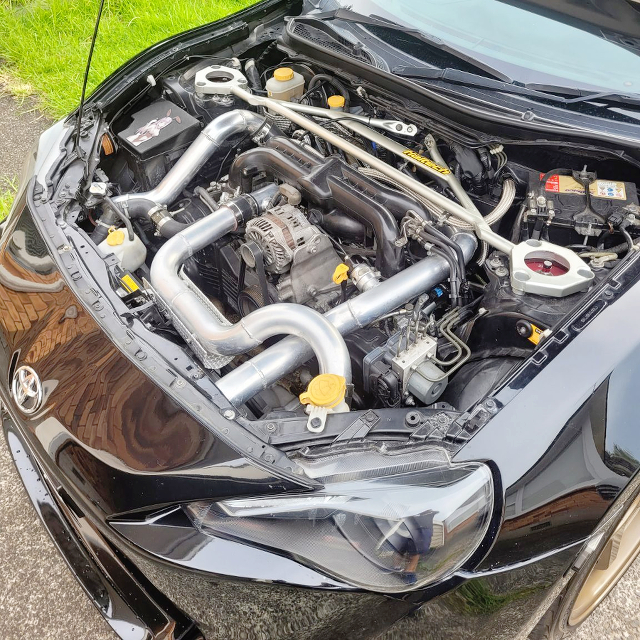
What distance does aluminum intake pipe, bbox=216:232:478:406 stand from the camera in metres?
1.48

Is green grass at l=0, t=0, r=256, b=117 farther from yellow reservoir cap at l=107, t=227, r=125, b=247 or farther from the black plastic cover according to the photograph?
yellow reservoir cap at l=107, t=227, r=125, b=247

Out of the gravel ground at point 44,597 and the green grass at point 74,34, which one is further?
the green grass at point 74,34

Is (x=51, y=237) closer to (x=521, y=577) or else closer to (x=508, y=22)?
(x=521, y=577)

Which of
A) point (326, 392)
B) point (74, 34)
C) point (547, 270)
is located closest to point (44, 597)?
point (326, 392)

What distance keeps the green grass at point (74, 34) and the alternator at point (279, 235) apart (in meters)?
3.07

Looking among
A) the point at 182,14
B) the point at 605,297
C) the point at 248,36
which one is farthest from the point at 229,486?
the point at 182,14

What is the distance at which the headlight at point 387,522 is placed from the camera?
1.16 metres

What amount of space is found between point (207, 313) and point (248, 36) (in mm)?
1647

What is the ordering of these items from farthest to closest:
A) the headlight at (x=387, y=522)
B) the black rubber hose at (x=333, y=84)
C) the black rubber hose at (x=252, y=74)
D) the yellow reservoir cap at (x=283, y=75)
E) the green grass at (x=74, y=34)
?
the green grass at (x=74, y=34) → the black rubber hose at (x=252, y=74) → the yellow reservoir cap at (x=283, y=75) → the black rubber hose at (x=333, y=84) → the headlight at (x=387, y=522)

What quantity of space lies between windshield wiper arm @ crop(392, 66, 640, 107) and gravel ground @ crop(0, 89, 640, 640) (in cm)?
152

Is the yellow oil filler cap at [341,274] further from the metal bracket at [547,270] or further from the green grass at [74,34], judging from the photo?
the green grass at [74,34]

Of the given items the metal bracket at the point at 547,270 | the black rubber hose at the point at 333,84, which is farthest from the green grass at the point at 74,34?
the metal bracket at the point at 547,270

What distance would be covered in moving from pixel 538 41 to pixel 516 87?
0.26m

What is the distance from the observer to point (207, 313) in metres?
1.65
